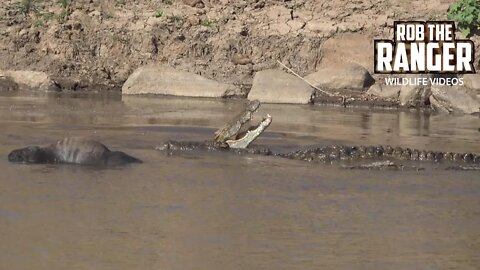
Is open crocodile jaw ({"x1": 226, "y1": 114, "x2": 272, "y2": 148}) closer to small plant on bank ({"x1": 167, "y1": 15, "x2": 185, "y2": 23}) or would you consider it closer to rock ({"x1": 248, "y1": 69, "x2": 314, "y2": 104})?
rock ({"x1": 248, "y1": 69, "x2": 314, "y2": 104})

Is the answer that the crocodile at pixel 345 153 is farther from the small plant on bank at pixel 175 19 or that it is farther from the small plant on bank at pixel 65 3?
the small plant on bank at pixel 65 3

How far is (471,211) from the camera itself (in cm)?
983

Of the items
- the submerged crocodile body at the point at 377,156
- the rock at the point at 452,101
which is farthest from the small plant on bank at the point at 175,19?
the submerged crocodile body at the point at 377,156

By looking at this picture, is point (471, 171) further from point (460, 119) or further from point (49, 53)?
point (49, 53)

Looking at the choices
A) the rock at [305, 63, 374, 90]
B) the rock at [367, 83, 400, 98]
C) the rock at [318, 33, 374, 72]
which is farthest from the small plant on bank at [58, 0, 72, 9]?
the rock at [367, 83, 400, 98]

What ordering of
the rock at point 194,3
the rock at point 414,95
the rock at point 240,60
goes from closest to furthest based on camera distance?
1. the rock at point 414,95
2. the rock at point 240,60
3. the rock at point 194,3

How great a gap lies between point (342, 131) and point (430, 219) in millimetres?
7067

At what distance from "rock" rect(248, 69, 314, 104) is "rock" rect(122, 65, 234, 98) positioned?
2.45 ft

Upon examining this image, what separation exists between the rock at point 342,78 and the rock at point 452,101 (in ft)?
6.82

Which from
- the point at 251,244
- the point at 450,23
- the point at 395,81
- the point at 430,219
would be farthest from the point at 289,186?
the point at 450,23

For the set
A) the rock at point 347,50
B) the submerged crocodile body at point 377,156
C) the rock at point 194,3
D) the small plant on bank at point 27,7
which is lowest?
the submerged crocodile body at point 377,156

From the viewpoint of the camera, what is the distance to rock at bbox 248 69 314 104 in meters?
21.1

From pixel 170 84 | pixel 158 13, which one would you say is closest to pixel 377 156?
pixel 170 84

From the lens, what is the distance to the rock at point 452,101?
19781mm
